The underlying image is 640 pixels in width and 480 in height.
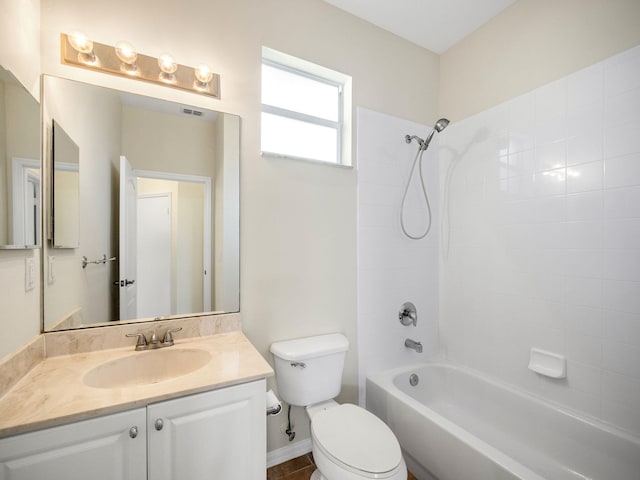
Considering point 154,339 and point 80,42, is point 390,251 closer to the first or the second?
point 154,339

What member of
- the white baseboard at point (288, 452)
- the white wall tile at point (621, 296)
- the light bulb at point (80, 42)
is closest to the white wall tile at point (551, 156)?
the white wall tile at point (621, 296)

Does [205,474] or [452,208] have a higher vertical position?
[452,208]

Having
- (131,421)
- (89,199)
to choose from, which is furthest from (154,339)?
(89,199)

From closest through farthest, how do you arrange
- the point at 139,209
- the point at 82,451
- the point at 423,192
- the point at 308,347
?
the point at 82,451
the point at 139,209
the point at 308,347
the point at 423,192

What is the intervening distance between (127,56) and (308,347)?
171 centimetres

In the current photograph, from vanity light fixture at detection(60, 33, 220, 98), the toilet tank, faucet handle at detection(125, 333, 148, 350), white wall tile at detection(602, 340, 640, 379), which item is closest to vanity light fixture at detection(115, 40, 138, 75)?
vanity light fixture at detection(60, 33, 220, 98)

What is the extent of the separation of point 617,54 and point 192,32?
2171 millimetres

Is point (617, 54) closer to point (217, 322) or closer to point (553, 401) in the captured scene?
point (553, 401)

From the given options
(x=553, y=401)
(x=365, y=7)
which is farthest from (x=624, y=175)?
(x=365, y=7)

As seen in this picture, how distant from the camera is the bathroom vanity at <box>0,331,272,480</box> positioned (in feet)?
2.80

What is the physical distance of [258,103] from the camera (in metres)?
1.71

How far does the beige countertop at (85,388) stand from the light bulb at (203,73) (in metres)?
1.34

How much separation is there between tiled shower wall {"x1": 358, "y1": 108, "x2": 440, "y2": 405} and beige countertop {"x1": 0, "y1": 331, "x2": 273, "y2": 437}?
1.02m

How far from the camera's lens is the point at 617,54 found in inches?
58.6
